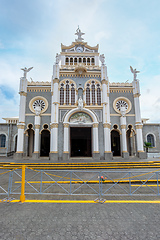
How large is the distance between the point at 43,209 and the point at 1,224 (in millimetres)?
1378

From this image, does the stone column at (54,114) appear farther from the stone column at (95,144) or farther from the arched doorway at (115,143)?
the arched doorway at (115,143)

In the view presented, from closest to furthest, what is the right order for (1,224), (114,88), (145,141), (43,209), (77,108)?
(1,224) < (43,209) < (77,108) < (114,88) < (145,141)

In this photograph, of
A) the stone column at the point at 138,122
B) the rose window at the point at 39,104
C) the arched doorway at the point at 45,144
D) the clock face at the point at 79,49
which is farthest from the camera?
the clock face at the point at 79,49

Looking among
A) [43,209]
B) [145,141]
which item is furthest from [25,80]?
[145,141]

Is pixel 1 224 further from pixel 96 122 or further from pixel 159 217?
pixel 96 122

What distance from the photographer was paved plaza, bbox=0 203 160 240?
3.56 m

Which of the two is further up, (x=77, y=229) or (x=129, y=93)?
(x=129, y=93)

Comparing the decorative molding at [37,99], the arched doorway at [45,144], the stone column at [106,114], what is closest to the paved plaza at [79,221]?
the stone column at [106,114]

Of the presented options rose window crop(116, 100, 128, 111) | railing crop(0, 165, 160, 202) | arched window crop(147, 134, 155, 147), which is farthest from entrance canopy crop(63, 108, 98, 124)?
arched window crop(147, 134, 155, 147)

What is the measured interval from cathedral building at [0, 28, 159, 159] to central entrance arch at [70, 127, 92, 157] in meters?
2.78

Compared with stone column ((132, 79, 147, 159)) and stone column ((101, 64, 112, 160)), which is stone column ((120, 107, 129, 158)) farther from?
stone column ((101, 64, 112, 160))

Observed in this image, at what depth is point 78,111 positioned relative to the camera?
64.7 feet

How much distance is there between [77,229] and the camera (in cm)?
381

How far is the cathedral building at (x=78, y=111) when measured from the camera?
61.7 ft
